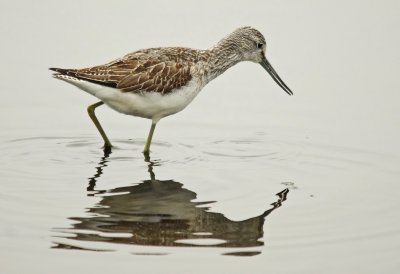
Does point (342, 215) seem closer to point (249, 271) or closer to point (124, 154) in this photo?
point (249, 271)

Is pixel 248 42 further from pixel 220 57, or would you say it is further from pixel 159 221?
pixel 159 221

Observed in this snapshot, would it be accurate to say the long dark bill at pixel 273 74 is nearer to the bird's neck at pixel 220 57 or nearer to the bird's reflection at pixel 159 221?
the bird's neck at pixel 220 57

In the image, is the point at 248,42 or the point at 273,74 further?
the point at 273,74

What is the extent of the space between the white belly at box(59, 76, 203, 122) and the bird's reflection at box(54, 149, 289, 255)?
162 cm

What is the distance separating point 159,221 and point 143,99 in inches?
120

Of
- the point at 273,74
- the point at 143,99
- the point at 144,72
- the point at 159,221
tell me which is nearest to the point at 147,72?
the point at 144,72

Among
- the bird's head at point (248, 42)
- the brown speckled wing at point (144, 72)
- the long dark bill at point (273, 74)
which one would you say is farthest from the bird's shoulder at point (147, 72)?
the long dark bill at point (273, 74)

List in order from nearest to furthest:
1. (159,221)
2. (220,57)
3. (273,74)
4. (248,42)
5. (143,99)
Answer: (159,221) < (143,99) < (220,57) < (248,42) < (273,74)

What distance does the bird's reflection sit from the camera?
310 inches

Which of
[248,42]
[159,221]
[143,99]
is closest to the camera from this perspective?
[159,221]

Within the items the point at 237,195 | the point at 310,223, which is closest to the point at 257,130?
the point at 237,195

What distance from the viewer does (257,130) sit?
12.7 meters

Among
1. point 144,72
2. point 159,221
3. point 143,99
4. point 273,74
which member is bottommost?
point 159,221

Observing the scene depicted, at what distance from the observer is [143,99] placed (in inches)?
436
